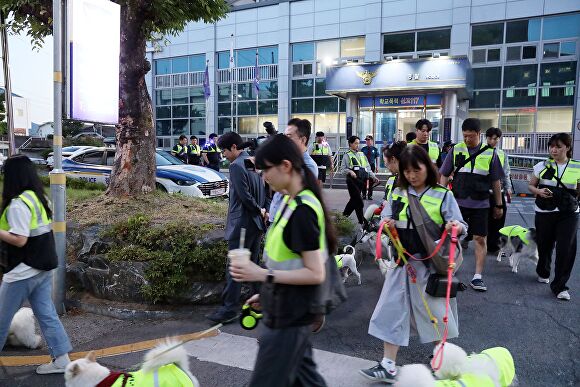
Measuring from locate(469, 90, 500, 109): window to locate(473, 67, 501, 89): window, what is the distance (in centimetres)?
28

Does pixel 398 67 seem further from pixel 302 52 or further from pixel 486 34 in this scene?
pixel 302 52

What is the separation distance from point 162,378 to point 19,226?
5.46 ft

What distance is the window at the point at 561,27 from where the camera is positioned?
1911 cm

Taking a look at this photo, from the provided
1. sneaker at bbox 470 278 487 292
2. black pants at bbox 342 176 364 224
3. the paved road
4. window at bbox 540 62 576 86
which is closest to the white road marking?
the paved road

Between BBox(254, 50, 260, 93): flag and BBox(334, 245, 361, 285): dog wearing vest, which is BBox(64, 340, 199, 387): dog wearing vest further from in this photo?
BBox(254, 50, 260, 93): flag

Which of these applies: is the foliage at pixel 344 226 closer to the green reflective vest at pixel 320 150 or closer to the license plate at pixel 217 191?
the license plate at pixel 217 191

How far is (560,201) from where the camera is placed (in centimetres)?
495

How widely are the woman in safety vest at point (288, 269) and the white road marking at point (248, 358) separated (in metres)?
1.39

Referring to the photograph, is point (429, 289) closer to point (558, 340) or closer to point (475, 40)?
point (558, 340)

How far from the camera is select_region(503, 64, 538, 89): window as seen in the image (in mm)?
19953

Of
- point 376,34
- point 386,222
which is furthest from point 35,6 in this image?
point 376,34

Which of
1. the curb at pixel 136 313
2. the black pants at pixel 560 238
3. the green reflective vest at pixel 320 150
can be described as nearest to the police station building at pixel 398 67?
the green reflective vest at pixel 320 150

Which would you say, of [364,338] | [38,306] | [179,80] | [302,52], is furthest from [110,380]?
[179,80]

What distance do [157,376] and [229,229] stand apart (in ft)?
7.03
